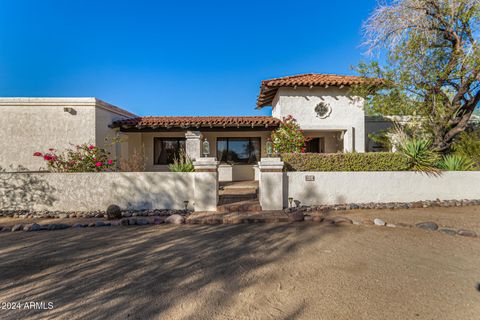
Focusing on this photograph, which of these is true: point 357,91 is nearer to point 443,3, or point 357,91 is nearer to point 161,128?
point 443,3

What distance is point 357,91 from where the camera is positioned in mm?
10797

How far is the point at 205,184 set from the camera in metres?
7.05

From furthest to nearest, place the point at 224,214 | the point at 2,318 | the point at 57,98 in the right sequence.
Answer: the point at 57,98, the point at 224,214, the point at 2,318

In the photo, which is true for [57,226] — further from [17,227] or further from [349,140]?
[349,140]

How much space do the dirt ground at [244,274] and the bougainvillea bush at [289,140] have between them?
5194 millimetres

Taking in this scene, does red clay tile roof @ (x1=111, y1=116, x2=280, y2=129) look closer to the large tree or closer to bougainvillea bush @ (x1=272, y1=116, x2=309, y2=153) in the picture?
bougainvillea bush @ (x1=272, y1=116, x2=309, y2=153)

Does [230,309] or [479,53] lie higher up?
[479,53]

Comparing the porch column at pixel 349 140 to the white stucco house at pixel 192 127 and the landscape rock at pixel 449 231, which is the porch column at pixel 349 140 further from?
the landscape rock at pixel 449 231

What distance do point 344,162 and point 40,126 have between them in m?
13.3

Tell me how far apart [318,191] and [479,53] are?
7703mm

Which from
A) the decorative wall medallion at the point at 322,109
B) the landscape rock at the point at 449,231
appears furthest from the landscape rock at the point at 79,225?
the decorative wall medallion at the point at 322,109

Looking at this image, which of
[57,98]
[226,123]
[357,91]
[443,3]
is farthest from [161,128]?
[443,3]

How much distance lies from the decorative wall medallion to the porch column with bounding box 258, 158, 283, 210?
228 inches

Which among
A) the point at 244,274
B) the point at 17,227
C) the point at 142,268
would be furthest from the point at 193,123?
the point at 244,274
